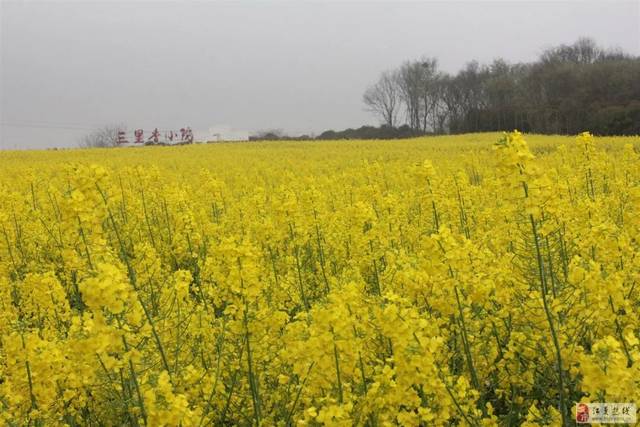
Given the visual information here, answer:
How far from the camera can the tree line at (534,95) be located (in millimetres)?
42531

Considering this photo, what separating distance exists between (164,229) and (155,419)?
20.8 feet

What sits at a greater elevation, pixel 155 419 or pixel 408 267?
pixel 408 267

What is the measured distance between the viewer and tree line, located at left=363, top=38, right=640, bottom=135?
4253 cm

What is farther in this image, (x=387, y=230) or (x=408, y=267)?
(x=387, y=230)

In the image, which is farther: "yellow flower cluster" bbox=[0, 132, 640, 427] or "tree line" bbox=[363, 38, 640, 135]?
"tree line" bbox=[363, 38, 640, 135]

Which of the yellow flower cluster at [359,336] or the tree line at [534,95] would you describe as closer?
the yellow flower cluster at [359,336]

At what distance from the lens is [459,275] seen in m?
2.88

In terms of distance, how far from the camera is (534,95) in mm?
50375

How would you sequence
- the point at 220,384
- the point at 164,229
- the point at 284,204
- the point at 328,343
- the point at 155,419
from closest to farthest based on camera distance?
the point at 155,419 < the point at 328,343 < the point at 220,384 < the point at 284,204 < the point at 164,229

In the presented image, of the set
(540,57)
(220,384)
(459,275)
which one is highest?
(540,57)

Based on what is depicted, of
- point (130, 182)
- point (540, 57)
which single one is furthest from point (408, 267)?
point (540, 57)

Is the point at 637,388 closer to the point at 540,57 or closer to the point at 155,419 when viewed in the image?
the point at 155,419

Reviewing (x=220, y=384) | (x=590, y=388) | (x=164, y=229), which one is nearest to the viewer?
(x=590, y=388)

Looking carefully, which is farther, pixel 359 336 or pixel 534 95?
pixel 534 95
